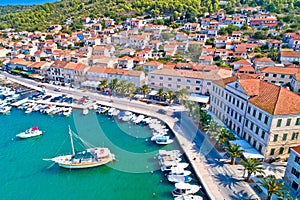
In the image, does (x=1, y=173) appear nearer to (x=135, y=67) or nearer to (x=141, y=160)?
(x=141, y=160)

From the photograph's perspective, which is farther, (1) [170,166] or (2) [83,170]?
(2) [83,170]

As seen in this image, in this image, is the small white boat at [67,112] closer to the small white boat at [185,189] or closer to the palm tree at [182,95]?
the palm tree at [182,95]

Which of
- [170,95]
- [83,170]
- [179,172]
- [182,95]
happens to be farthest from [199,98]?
[83,170]

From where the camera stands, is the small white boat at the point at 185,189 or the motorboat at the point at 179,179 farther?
the motorboat at the point at 179,179

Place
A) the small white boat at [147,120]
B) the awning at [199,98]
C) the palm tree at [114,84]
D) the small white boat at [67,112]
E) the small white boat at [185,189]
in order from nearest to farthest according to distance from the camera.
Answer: the small white boat at [185,189], the small white boat at [147,120], the awning at [199,98], the small white boat at [67,112], the palm tree at [114,84]

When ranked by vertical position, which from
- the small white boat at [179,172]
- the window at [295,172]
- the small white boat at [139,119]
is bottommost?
the small white boat at [179,172]

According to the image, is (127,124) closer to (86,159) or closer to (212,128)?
(86,159)

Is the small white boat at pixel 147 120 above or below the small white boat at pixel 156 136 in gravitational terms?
above

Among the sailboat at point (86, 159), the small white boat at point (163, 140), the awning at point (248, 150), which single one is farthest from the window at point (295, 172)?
the sailboat at point (86, 159)
